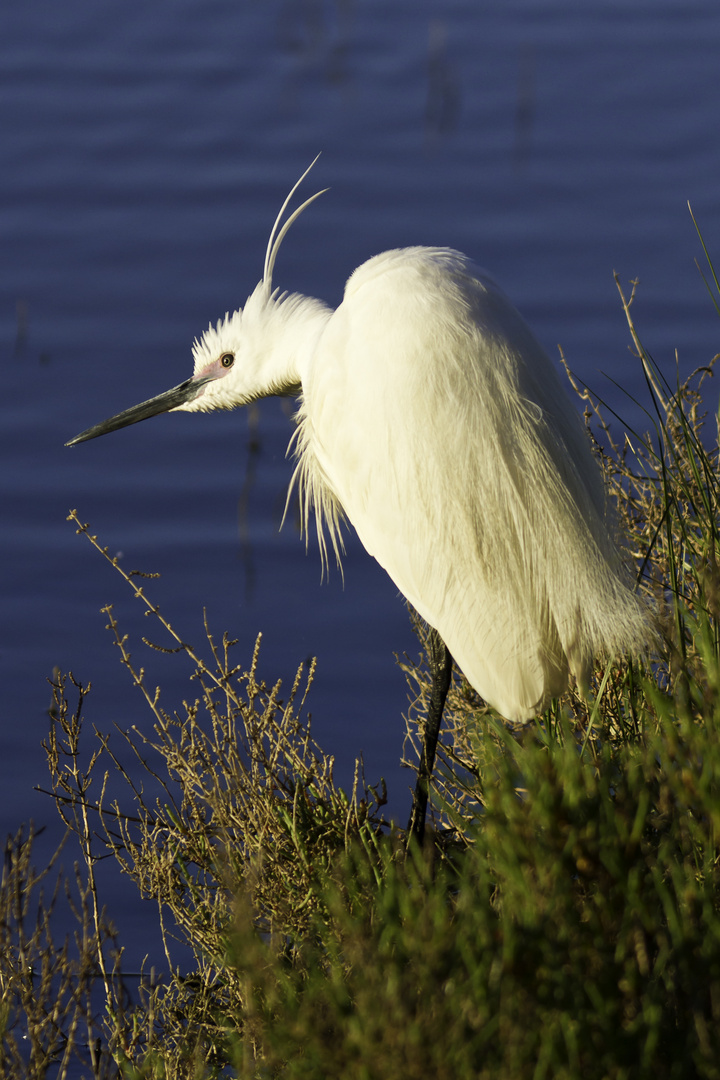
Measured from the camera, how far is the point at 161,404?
Result: 354 cm

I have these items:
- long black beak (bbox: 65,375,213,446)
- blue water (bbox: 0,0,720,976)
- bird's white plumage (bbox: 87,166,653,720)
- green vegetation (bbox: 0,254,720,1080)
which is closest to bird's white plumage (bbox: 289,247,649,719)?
bird's white plumage (bbox: 87,166,653,720)

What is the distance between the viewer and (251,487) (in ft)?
15.5

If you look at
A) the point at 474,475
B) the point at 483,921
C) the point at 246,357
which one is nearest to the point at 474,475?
the point at 474,475

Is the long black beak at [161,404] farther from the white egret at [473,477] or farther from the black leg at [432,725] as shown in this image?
the black leg at [432,725]

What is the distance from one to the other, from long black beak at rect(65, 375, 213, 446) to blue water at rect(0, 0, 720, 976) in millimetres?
719

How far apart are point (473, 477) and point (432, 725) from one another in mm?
585

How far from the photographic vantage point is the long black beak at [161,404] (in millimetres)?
3436

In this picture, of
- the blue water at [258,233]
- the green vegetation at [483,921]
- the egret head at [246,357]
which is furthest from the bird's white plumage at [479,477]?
the blue water at [258,233]

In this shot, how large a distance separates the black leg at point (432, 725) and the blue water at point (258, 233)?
0.72 metres

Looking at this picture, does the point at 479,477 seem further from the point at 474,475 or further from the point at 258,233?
the point at 258,233

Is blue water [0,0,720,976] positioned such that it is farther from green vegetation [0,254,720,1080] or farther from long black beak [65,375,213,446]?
green vegetation [0,254,720,1080]

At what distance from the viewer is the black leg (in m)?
Answer: 2.89

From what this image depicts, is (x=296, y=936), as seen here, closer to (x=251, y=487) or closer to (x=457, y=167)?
(x=251, y=487)

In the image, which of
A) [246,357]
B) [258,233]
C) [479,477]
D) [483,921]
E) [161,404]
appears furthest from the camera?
[258,233]
